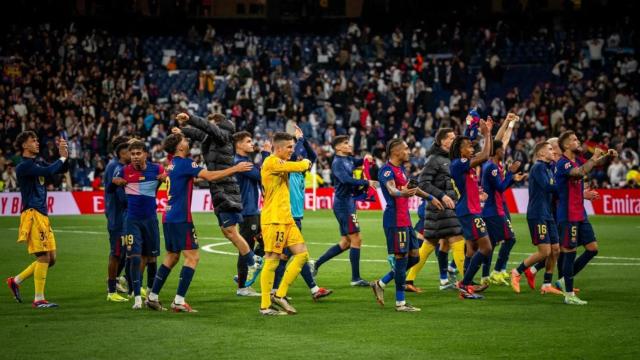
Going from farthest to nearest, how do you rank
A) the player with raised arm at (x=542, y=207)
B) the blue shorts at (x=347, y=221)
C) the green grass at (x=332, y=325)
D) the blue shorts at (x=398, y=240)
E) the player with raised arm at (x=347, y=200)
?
the blue shorts at (x=347, y=221)
the player with raised arm at (x=347, y=200)
the player with raised arm at (x=542, y=207)
the blue shorts at (x=398, y=240)
the green grass at (x=332, y=325)

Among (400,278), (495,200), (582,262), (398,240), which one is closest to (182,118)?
(398,240)

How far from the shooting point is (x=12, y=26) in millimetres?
45469

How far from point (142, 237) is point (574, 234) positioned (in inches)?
231

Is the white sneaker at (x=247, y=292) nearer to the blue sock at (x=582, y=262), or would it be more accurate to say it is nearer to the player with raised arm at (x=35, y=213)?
the player with raised arm at (x=35, y=213)

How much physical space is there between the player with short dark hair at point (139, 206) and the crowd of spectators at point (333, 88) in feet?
79.5

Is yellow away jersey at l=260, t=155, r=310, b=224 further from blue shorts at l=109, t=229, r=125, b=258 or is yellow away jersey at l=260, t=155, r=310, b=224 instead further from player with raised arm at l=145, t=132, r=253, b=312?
blue shorts at l=109, t=229, r=125, b=258

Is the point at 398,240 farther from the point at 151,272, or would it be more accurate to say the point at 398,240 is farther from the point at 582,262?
the point at 151,272

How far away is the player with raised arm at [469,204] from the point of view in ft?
44.8

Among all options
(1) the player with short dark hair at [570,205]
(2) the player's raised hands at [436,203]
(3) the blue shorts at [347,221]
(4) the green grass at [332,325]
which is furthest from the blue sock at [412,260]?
(1) the player with short dark hair at [570,205]

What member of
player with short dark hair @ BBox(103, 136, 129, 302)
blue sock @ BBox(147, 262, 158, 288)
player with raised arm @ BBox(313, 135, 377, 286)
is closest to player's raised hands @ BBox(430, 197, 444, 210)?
player with raised arm @ BBox(313, 135, 377, 286)

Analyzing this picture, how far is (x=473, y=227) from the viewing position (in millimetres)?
13812

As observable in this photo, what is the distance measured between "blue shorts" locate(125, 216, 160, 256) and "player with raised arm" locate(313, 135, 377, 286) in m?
3.49

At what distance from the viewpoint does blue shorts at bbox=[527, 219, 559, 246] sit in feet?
45.9

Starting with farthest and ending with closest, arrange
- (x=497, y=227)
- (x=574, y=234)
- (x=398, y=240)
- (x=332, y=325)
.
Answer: (x=497, y=227) → (x=574, y=234) → (x=398, y=240) → (x=332, y=325)
